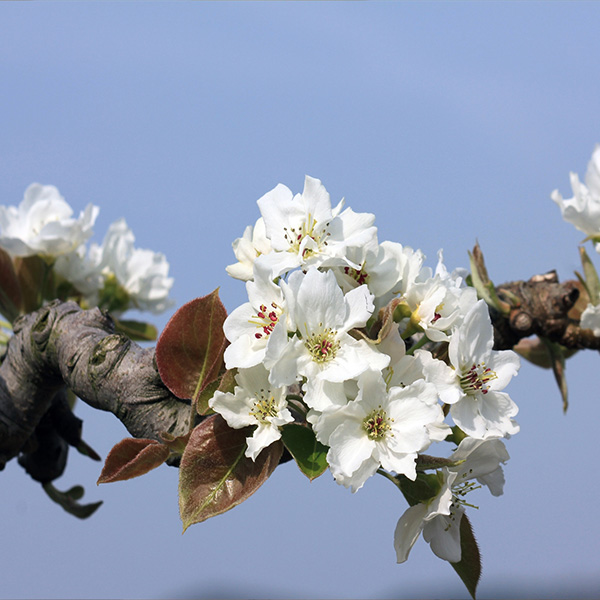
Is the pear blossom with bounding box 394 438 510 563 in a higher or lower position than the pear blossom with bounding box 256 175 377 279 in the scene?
lower

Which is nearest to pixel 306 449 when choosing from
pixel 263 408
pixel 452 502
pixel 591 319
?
pixel 263 408

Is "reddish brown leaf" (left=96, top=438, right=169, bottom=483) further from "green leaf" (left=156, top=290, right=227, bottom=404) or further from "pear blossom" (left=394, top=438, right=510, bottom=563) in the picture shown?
"pear blossom" (left=394, top=438, right=510, bottom=563)

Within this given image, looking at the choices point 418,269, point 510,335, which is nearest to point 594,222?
point 510,335

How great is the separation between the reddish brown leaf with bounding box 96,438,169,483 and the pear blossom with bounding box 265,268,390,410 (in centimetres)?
18

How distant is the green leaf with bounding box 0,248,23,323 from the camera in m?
1.46

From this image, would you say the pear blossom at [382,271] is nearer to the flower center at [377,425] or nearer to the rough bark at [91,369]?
the flower center at [377,425]

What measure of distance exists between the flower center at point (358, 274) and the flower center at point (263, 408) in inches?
6.3

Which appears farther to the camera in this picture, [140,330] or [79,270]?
[140,330]

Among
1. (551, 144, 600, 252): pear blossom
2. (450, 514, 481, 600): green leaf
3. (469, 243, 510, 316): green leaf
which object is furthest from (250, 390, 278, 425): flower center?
(551, 144, 600, 252): pear blossom

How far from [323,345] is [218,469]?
0.61 ft

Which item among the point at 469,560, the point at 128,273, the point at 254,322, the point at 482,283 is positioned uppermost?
the point at 128,273

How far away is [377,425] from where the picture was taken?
2.06 ft

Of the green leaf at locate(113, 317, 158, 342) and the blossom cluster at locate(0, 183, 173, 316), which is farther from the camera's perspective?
the green leaf at locate(113, 317, 158, 342)

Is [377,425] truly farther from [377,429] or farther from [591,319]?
[591,319]
